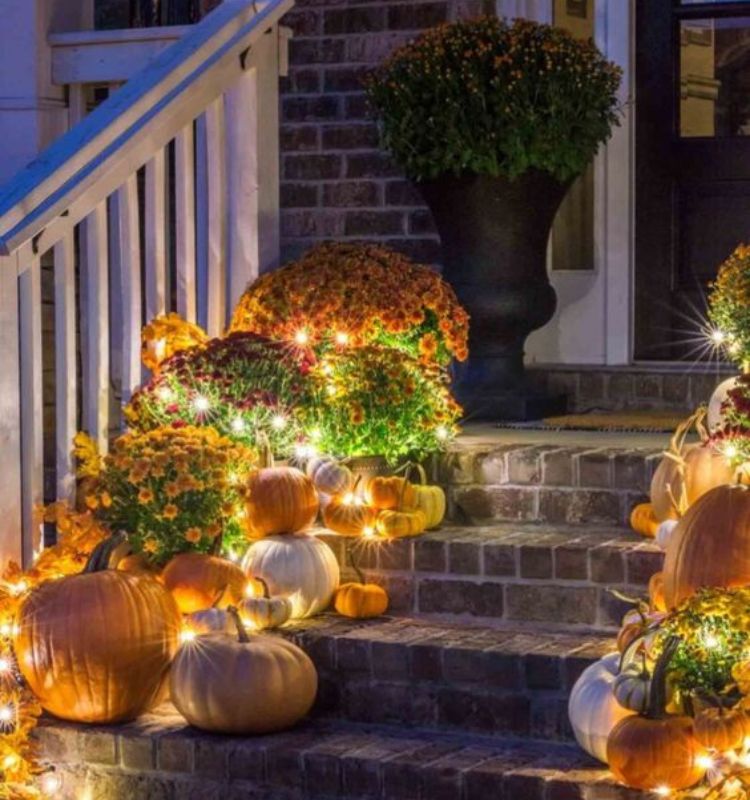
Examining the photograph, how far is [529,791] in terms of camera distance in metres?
4.60

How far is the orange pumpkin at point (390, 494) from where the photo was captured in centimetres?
579

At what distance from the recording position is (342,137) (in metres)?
7.32

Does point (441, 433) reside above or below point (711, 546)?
above

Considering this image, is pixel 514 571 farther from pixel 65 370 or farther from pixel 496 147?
pixel 496 147

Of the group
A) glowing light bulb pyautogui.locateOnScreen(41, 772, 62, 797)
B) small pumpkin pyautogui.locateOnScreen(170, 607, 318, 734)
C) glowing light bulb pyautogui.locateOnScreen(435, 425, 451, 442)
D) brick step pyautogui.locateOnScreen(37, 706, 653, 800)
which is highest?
glowing light bulb pyautogui.locateOnScreen(435, 425, 451, 442)

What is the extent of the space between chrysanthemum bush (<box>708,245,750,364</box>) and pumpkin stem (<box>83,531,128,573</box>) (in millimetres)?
1794

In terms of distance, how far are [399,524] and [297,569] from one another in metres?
0.35

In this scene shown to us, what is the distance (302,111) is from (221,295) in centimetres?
115

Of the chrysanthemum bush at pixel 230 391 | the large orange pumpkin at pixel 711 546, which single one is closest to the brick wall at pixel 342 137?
the chrysanthemum bush at pixel 230 391

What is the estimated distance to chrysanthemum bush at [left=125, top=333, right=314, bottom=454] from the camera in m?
5.86

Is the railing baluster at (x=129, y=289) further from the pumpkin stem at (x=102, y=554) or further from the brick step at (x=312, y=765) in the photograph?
the brick step at (x=312, y=765)

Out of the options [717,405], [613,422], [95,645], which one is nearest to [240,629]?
[95,645]

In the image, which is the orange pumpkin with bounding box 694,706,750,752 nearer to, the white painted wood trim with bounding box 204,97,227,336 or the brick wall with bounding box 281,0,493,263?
the white painted wood trim with bounding box 204,97,227,336

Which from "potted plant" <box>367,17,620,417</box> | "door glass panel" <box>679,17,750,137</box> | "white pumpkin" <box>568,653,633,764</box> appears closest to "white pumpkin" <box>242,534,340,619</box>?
"white pumpkin" <box>568,653,633,764</box>
